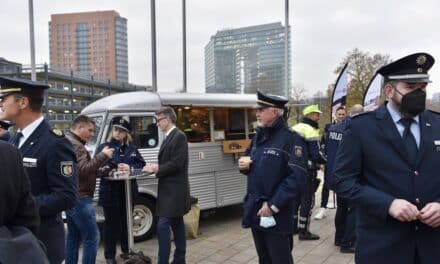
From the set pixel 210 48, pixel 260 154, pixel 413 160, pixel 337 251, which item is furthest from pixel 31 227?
pixel 210 48

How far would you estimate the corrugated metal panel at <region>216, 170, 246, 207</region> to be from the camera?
24.0 ft

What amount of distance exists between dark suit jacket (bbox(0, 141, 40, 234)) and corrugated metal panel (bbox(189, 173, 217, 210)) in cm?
527

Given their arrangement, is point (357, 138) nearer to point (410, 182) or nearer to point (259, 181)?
point (410, 182)

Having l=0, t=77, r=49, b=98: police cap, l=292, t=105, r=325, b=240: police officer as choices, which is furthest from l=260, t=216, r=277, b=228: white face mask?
l=292, t=105, r=325, b=240: police officer

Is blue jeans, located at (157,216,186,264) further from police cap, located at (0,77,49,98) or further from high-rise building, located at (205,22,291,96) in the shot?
high-rise building, located at (205,22,291,96)

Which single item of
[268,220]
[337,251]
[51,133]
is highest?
[51,133]

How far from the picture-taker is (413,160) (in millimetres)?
2328

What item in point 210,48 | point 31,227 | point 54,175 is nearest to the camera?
point 31,227

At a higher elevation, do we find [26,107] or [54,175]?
[26,107]

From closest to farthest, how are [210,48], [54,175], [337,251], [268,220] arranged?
[54,175] < [268,220] < [337,251] < [210,48]

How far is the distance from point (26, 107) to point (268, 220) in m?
2.06

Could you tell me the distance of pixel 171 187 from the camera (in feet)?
15.8

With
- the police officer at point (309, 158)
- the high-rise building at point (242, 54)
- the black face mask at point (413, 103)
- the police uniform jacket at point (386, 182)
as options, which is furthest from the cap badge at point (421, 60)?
the high-rise building at point (242, 54)

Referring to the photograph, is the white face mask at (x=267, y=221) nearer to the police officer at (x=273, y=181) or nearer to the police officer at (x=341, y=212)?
the police officer at (x=273, y=181)
